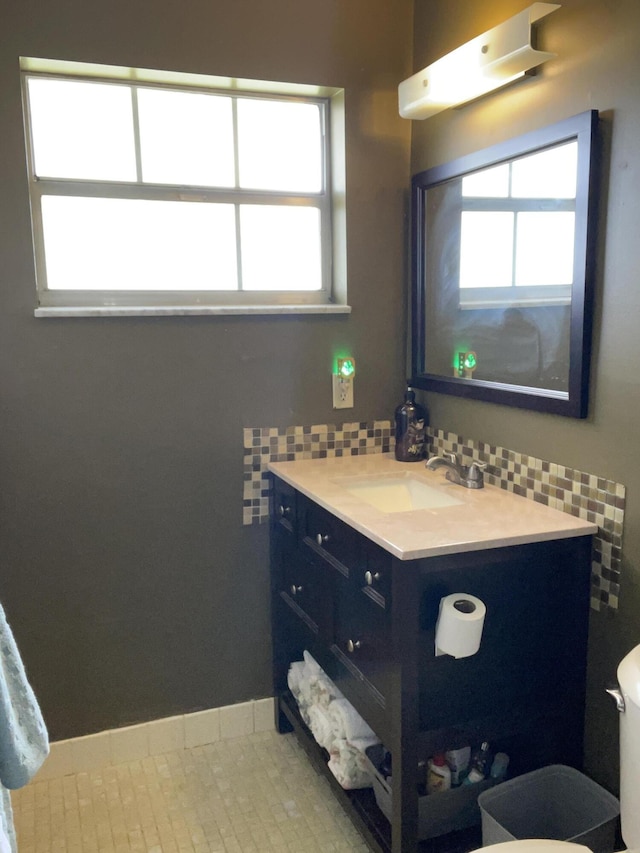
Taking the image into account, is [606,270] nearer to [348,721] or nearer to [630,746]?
[630,746]

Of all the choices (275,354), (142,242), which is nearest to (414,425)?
(275,354)

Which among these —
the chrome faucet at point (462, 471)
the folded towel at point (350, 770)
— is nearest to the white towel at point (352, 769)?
the folded towel at point (350, 770)

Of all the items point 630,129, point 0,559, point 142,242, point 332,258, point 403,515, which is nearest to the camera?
point 630,129

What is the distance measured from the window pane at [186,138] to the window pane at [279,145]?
0.05m

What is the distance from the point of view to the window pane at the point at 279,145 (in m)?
2.33

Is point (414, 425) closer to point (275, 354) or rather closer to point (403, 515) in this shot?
point (275, 354)

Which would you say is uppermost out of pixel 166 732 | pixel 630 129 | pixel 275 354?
pixel 630 129

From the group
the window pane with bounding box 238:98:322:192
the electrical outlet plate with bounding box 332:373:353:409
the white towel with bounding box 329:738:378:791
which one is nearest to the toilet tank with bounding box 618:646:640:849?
the white towel with bounding box 329:738:378:791

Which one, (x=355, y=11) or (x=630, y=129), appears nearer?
(x=630, y=129)

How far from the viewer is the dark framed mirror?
5.49ft

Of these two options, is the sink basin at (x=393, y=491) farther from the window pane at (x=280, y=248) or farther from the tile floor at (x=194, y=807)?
the tile floor at (x=194, y=807)

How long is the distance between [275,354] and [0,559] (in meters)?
1.04

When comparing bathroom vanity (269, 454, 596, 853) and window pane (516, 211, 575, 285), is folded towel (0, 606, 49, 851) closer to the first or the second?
bathroom vanity (269, 454, 596, 853)

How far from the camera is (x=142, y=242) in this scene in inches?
89.3
